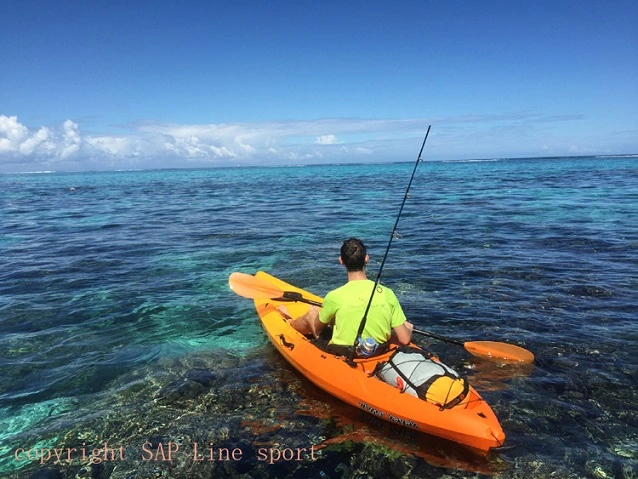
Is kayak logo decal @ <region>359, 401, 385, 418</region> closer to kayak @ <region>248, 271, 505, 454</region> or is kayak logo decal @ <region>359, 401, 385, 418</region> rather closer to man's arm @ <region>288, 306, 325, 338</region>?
kayak @ <region>248, 271, 505, 454</region>

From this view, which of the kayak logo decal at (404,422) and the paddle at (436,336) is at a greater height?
the paddle at (436,336)

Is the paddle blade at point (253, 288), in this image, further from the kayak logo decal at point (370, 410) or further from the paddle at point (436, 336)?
the kayak logo decal at point (370, 410)

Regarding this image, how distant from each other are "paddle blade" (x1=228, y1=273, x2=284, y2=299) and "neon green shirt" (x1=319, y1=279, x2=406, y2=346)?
9.98ft

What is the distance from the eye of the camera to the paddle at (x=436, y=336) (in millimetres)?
6484

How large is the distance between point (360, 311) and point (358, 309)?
4 centimetres

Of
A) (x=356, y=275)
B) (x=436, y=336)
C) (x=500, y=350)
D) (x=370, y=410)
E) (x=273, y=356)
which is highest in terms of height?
(x=356, y=275)

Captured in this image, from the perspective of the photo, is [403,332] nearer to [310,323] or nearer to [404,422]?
[404,422]

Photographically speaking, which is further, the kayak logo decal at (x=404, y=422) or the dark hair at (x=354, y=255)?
the dark hair at (x=354, y=255)

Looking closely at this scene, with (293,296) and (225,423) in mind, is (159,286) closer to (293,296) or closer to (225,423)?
(293,296)

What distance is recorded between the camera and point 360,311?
5.41 m

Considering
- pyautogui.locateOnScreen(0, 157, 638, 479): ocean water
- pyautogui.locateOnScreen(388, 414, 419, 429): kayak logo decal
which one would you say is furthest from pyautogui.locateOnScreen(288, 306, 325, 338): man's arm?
pyautogui.locateOnScreen(388, 414, 419, 429): kayak logo decal

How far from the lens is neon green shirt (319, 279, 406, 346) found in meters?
5.39

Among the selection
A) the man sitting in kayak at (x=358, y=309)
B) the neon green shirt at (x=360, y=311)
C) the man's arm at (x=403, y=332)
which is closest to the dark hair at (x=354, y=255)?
the man sitting in kayak at (x=358, y=309)

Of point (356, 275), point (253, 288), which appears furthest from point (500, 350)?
point (253, 288)
